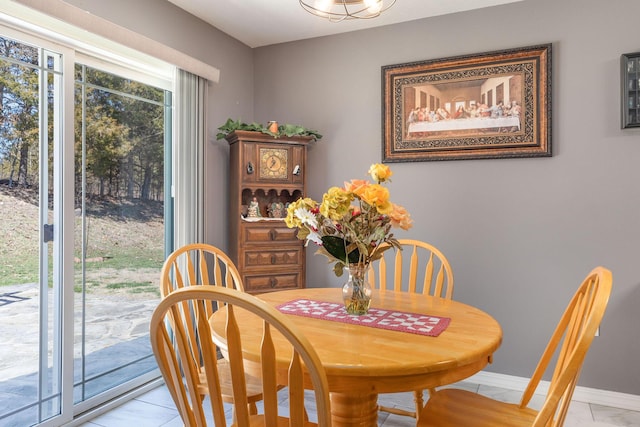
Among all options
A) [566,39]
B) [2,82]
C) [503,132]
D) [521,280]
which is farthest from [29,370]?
[566,39]

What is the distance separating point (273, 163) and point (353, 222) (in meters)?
1.75

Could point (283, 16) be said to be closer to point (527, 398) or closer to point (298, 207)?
point (298, 207)

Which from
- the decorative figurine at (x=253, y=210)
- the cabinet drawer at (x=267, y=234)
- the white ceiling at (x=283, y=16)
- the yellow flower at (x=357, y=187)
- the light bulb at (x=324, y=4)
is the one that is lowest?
the cabinet drawer at (x=267, y=234)

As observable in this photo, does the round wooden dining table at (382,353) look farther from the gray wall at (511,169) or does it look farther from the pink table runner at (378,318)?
the gray wall at (511,169)

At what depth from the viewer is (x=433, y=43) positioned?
120 inches

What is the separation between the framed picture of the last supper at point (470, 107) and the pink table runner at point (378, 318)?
64.0 inches

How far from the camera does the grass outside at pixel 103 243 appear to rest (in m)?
2.08

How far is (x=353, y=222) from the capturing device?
5.03 ft

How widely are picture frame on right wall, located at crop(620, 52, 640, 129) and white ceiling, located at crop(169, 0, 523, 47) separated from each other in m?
0.80

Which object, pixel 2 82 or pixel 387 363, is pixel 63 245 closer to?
pixel 2 82

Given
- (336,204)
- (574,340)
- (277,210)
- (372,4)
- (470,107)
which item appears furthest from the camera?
(277,210)

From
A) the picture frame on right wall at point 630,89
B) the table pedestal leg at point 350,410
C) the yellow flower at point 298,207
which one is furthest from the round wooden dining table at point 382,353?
the picture frame on right wall at point 630,89

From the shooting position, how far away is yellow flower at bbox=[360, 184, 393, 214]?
149 cm

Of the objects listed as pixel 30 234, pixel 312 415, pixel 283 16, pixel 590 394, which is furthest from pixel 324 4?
pixel 590 394
